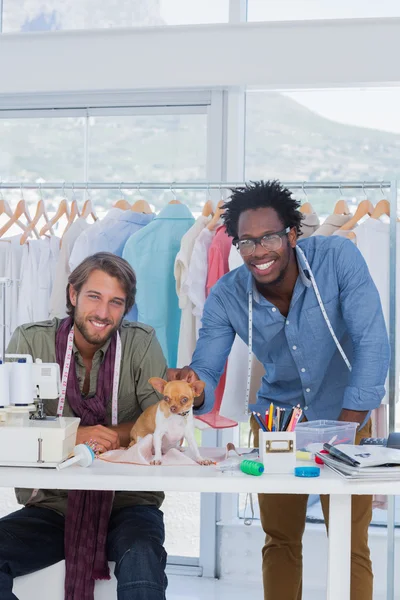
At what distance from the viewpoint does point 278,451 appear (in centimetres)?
210

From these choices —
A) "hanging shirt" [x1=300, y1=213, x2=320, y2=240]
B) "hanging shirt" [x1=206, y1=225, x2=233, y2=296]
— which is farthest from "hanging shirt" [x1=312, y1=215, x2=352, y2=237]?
"hanging shirt" [x1=206, y1=225, x2=233, y2=296]

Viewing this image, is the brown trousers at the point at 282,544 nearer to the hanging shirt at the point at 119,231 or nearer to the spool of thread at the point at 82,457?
the spool of thread at the point at 82,457

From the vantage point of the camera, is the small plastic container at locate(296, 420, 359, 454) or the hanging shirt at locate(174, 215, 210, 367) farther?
the hanging shirt at locate(174, 215, 210, 367)

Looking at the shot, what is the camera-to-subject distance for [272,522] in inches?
102

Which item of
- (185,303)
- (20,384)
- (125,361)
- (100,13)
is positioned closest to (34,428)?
(20,384)

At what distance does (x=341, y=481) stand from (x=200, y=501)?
206cm

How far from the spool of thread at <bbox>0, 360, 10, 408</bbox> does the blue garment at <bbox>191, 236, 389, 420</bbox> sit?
0.66 m

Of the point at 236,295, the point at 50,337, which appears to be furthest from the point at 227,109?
the point at 50,337

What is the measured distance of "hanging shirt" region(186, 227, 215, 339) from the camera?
329 cm

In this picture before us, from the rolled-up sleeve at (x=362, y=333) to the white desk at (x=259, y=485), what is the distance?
51 cm

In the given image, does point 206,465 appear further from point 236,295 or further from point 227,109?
point 227,109

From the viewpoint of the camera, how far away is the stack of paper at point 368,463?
6.52 feet

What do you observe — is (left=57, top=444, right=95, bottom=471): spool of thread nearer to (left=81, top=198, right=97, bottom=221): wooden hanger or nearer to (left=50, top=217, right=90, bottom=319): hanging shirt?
(left=50, top=217, right=90, bottom=319): hanging shirt

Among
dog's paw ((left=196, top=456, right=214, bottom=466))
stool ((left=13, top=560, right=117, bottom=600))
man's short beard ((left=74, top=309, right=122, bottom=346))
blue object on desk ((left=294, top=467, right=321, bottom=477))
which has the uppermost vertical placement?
man's short beard ((left=74, top=309, right=122, bottom=346))
